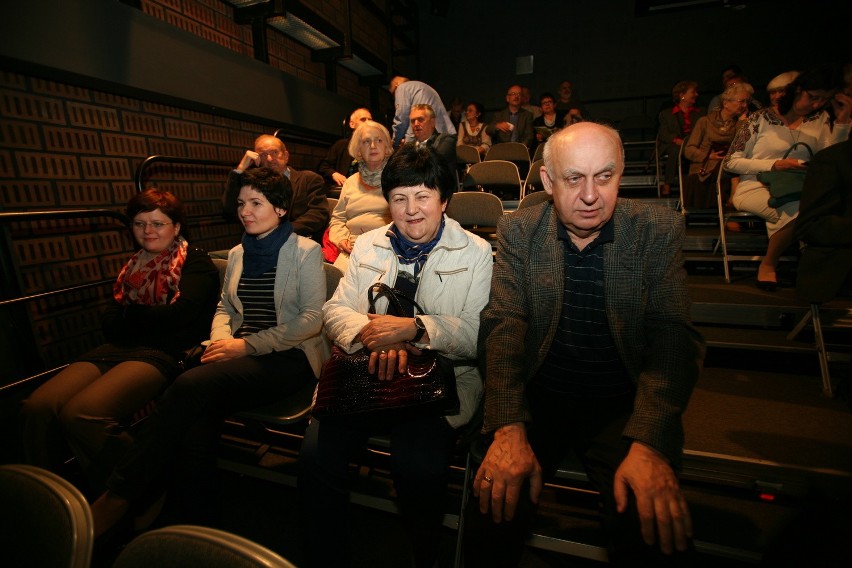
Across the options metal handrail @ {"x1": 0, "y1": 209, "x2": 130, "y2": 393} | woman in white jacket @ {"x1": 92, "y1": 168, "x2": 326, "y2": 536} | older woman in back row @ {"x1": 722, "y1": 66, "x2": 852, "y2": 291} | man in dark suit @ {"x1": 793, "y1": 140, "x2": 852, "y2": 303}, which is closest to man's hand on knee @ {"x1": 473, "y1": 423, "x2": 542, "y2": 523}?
woman in white jacket @ {"x1": 92, "y1": 168, "x2": 326, "y2": 536}

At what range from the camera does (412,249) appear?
1668 mm

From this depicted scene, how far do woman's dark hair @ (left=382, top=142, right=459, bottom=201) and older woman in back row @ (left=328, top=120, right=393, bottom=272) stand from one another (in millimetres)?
1121

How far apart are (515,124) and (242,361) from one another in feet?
19.4

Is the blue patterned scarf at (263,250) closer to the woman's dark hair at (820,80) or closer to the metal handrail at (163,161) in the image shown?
the metal handrail at (163,161)

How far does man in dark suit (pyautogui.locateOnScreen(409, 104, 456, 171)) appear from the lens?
3443 mm

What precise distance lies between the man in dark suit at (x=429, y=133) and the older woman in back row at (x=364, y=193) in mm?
701

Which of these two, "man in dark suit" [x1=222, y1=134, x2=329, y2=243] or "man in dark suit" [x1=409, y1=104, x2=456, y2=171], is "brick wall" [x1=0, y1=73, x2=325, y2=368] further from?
"man in dark suit" [x1=409, y1=104, x2=456, y2=171]

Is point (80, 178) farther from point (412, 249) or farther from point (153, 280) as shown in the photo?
point (412, 249)

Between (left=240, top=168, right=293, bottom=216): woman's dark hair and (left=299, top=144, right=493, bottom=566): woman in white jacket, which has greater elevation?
(left=240, top=168, right=293, bottom=216): woman's dark hair

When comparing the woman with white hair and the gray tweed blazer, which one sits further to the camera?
the woman with white hair

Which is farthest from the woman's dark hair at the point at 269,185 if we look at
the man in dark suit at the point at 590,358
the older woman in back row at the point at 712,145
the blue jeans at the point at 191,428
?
the older woman in back row at the point at 712,145

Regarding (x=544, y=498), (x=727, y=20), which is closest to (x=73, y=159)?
(x=544, y=498)

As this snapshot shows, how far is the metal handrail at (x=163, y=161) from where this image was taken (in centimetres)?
277

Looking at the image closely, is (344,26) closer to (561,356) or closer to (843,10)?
(561,356)
